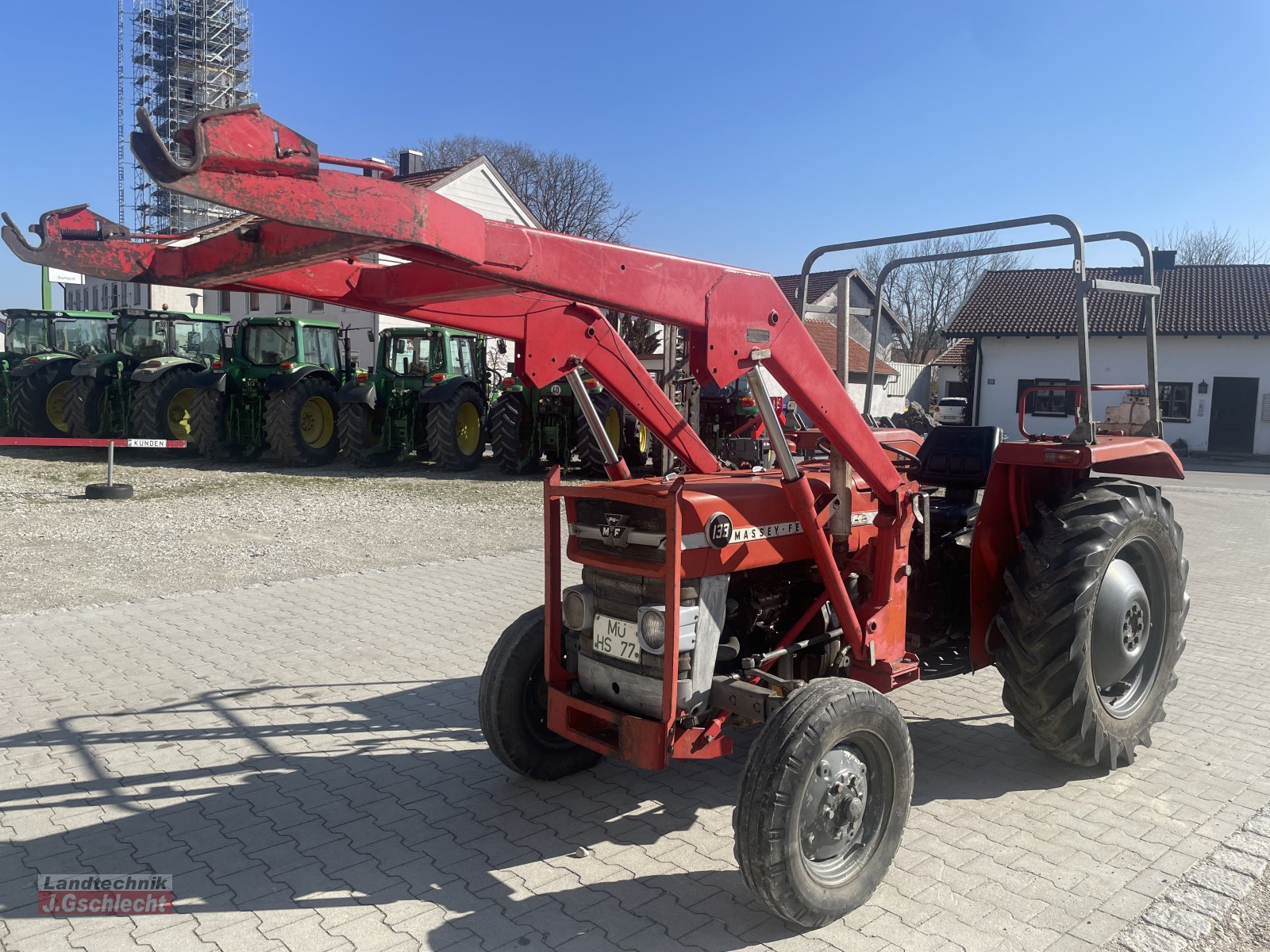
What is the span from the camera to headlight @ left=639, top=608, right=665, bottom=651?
3.25 m

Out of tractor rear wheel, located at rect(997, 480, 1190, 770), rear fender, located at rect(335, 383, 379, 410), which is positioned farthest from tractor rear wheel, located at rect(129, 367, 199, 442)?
tractor rear wheel, located at rect(997, 480, 1190, 770)

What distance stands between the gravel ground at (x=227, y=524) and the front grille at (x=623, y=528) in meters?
5.10

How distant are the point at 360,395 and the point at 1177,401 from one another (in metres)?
24.0

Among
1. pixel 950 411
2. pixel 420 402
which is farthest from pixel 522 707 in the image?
pixel 950 411

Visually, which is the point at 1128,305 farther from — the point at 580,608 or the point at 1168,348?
the point at 580,608

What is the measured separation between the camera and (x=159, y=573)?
7891mm

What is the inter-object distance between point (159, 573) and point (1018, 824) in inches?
273

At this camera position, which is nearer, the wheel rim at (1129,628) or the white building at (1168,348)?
the wheel rim at (1129,628)

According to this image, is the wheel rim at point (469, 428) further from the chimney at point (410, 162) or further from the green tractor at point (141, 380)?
the chimney at point (410, 162)

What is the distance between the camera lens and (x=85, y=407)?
1698 cm

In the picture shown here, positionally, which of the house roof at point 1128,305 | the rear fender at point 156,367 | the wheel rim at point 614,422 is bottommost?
the wheel rim at point 614,422

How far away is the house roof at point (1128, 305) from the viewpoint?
27625mm

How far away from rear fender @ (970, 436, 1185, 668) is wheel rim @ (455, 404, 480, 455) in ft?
40.6

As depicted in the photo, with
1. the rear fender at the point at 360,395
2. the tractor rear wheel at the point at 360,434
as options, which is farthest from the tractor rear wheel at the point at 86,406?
the tractor rear wheel at the point at 360,434
